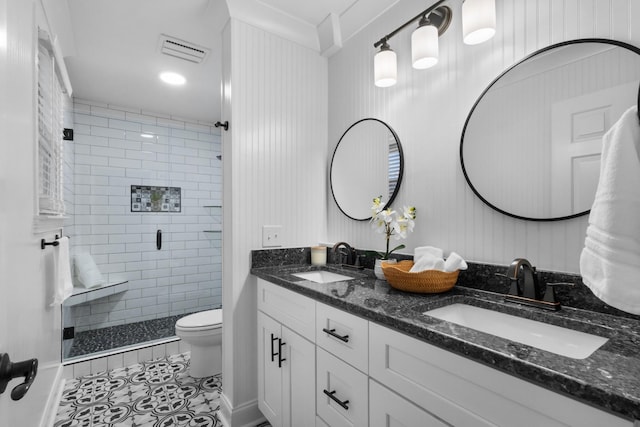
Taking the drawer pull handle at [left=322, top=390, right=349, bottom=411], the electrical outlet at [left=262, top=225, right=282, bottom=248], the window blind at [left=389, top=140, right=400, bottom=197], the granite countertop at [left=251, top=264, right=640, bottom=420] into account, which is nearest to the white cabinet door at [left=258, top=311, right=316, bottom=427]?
the drawer pull handle at [left=322, top=390, right=349, bottom=411]

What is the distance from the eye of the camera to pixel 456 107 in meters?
1.40

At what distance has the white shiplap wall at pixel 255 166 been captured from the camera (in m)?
1.80

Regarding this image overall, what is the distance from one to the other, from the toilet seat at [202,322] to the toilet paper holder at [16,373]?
5.63ft

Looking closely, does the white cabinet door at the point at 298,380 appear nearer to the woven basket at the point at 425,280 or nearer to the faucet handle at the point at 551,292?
the woven basket at the point at 425,280

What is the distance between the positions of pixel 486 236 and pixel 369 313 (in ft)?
2.14

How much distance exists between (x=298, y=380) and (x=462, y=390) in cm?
85

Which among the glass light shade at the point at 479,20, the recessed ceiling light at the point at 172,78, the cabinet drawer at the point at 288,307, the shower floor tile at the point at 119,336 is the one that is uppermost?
the recessed ceiling light at the point at 172,78

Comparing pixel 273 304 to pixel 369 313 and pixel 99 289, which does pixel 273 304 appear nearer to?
pixel 369 313

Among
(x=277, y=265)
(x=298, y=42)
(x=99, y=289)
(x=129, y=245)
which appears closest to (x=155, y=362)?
(x=99, y=289)

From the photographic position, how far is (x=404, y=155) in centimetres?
166

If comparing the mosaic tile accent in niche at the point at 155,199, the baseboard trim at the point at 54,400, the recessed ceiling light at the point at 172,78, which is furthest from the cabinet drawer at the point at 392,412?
the mosaic tile accent in niche at the point at 155,199

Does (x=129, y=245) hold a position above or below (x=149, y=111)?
below

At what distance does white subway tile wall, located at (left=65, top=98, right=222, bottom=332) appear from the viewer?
312 centimetres

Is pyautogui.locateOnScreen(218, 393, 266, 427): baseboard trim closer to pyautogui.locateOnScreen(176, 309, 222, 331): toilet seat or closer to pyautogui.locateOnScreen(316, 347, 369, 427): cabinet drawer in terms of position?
pyautogui.locateOnScreen(176, 309, 222, 331): toilet seat
